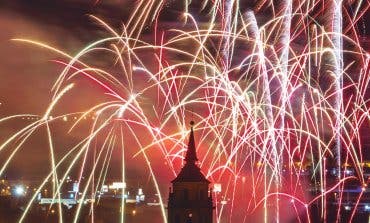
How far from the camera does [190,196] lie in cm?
4394

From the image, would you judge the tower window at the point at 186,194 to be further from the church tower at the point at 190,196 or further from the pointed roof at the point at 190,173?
the pointed roof at the point at 190,173

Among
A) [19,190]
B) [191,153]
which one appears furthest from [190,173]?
[19,190]

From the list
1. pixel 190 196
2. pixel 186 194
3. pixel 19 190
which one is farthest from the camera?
pixel 19 190

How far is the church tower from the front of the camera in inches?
1700

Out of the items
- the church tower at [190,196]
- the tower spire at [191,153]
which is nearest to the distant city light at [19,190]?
the church tower at [190,196]

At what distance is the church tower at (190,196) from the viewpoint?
43.2 m

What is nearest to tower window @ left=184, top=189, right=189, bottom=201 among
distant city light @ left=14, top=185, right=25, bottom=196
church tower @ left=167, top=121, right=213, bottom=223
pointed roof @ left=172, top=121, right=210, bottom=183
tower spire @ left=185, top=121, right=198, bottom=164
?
church tower @ left=167, top=121, right=213, bottom=223

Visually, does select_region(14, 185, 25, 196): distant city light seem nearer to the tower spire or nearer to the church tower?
Result: the church tower

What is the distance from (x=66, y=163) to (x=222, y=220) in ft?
129

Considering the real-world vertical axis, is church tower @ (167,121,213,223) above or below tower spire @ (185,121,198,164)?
below

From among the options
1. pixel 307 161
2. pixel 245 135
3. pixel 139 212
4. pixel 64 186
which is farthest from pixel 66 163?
pixel 245 135

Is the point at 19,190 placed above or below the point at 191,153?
above

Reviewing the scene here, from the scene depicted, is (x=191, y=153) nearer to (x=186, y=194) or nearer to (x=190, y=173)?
(x=190, y=173)

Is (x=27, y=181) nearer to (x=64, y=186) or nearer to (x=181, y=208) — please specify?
(x=64, y=186)
